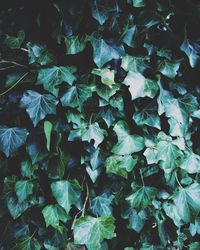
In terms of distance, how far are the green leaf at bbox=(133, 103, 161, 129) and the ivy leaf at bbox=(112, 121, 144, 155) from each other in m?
0.07

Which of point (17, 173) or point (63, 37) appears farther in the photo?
point (17, 173)

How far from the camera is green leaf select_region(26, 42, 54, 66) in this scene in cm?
127

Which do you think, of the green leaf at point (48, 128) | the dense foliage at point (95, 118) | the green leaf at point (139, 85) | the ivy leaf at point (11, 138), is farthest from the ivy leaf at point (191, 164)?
the ivy leaf at point (11, 138)

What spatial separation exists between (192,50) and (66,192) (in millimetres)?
865

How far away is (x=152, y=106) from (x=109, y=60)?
0.96 ft

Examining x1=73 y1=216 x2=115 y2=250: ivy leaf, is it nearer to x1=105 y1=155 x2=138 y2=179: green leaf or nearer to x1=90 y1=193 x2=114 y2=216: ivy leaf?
x1=90 y1=193 x2=114 y2=216: ivy leaf

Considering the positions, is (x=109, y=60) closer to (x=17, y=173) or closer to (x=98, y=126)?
(x=98, y=126)

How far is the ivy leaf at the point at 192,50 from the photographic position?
1332mm

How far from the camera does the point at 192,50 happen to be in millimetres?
1347

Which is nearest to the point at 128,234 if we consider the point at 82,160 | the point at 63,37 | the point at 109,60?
the point at 82,160

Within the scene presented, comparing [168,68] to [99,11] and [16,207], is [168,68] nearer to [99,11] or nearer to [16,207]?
[99,11]

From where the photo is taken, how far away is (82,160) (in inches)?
54.1

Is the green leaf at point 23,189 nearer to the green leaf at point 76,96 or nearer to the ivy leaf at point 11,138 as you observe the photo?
the ivy leaf at point 11,138

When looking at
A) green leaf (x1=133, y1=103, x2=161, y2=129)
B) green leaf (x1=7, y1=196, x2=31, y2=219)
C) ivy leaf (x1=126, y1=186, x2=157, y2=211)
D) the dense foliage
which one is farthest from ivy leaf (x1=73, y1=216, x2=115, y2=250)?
green leaf (x1=133, y1=103, x2=161, y2=129)
